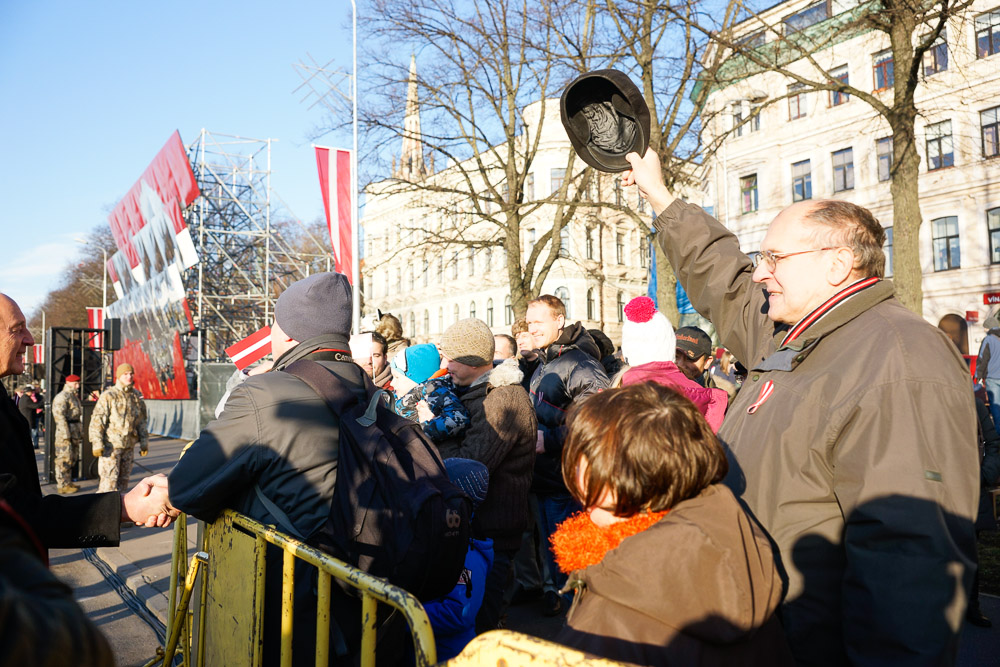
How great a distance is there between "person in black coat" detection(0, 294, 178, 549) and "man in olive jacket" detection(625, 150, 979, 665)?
2147 millimetres

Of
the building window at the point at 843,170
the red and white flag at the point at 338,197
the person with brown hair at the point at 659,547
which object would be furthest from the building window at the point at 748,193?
the person with brown hair at the point at 659,547

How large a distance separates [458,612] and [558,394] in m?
2.59

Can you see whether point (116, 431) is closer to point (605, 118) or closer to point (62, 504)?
point (62, 504)

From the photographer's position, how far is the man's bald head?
2966 mm

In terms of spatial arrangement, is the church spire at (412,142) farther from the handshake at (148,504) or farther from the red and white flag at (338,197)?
the handshake at (148,504)

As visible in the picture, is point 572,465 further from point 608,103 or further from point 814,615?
point 608,103

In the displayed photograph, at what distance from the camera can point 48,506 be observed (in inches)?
100

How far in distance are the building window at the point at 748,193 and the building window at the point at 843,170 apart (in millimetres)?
3859

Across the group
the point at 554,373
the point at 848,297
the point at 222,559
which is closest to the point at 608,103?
the point at 848,297

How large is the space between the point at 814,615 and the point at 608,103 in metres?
1.87

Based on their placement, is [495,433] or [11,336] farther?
[495,433]

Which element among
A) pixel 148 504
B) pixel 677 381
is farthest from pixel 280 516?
pixel 677 381

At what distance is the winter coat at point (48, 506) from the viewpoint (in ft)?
7.99

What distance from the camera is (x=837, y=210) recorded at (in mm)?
2115
